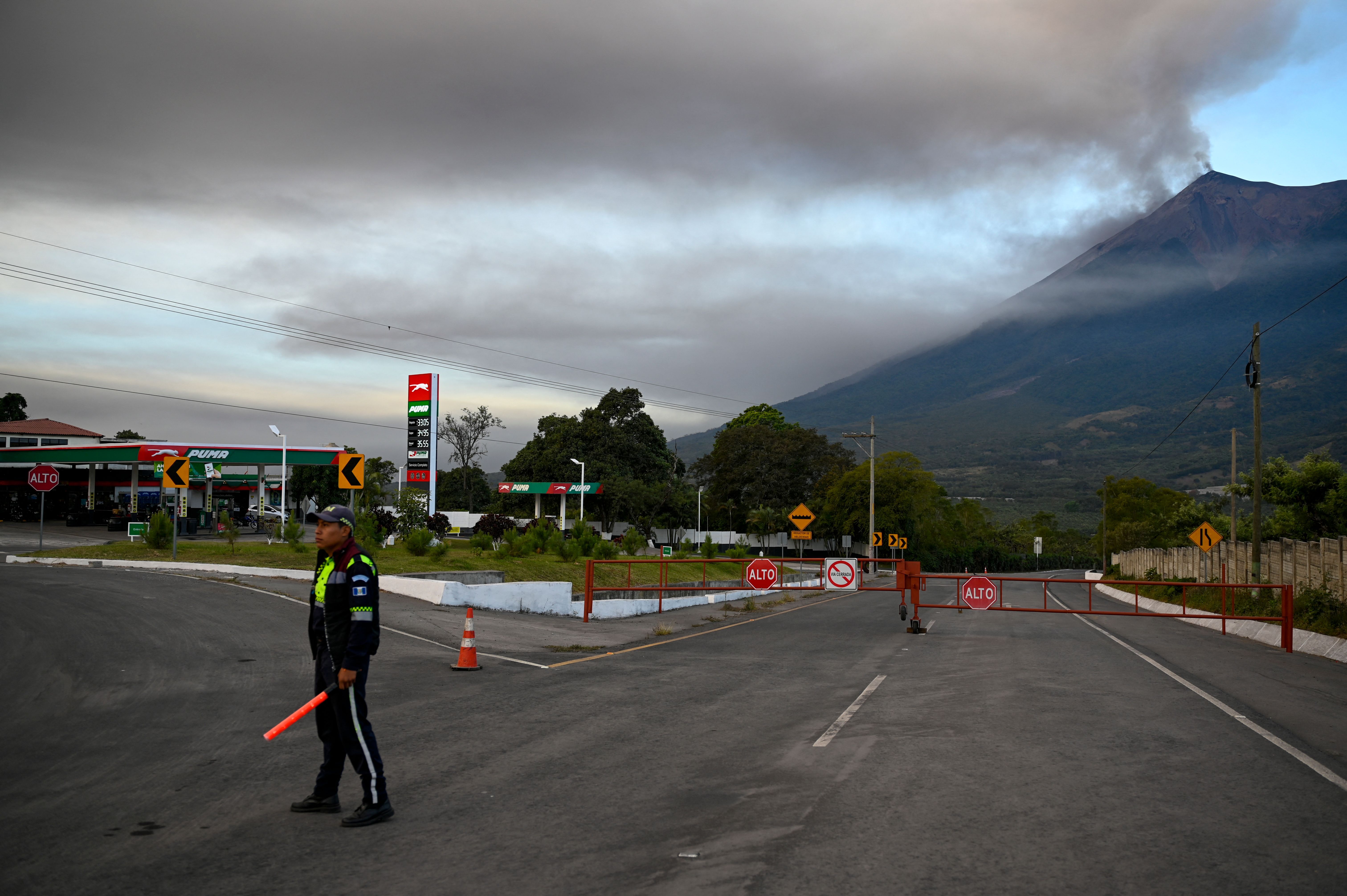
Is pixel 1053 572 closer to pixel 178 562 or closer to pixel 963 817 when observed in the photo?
pixel 178 562

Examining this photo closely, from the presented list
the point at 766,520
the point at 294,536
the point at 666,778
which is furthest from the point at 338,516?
the point at 766,520

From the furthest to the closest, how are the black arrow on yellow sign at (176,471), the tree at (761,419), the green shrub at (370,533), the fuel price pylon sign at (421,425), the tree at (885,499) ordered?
the tree at (761,419) < the tree at (885,499) < the fuel price pylon sign at (421,425) < the black arrow on yellow sign at (176,471) < the green shrub at (370,533)

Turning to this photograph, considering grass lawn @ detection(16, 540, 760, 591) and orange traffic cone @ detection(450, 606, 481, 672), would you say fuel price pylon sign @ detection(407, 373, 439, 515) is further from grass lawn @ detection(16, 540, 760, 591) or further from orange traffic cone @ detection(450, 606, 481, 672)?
orange traffic cone @ detection(450, 606, 481, 672)

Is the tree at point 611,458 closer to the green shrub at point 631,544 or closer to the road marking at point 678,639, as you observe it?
the green shrub at point 631,544

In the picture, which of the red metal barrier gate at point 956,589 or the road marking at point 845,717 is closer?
the road marking at point 845,717

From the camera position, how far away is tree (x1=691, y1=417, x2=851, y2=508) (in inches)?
3487

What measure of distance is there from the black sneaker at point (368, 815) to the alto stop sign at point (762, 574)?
1716 centimetres

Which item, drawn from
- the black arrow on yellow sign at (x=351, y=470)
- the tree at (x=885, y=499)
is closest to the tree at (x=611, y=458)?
the tree at (x=885, y=499)

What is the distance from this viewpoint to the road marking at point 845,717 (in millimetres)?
8477

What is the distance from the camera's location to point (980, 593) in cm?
2083

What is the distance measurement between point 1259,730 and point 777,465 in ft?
262

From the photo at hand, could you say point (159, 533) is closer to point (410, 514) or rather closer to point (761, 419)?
point (410, 514)

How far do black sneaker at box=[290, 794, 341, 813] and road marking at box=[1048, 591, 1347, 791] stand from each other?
6975mm

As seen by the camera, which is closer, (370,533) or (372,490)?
(370,533)
